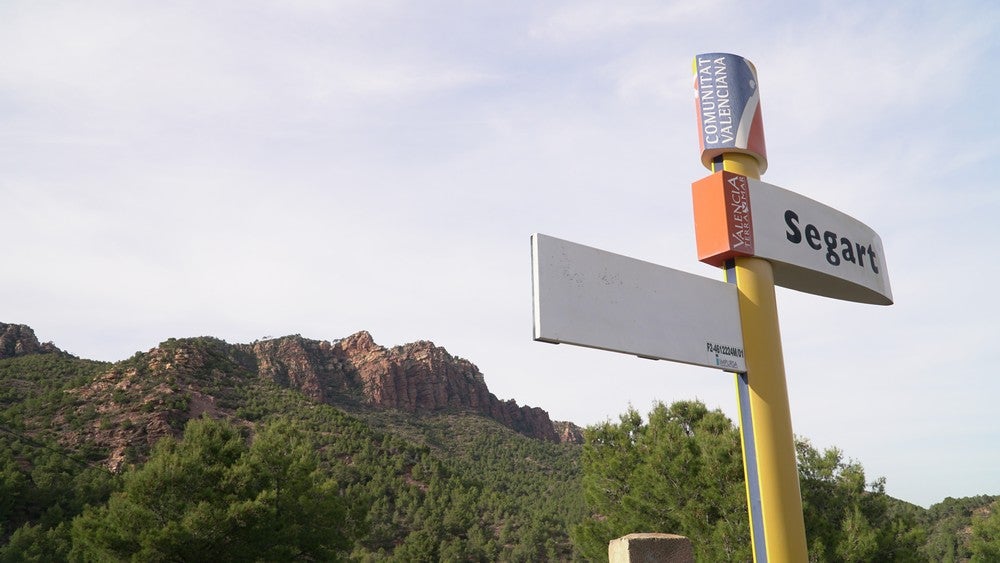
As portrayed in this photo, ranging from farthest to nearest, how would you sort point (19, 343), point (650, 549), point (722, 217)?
1. point (19, 343)
2. point (722, 217)
3. point (650, 549)

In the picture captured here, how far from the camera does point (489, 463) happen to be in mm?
71750

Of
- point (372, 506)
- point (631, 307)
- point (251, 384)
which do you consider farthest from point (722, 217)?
point (251, 384)

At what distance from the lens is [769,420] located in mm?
8711

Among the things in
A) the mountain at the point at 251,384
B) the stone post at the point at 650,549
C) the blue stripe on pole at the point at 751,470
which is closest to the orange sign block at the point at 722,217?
the blue stripe on pole at the point at 751,470

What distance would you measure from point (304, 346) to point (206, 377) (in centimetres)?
5178

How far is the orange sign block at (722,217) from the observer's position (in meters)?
9.10

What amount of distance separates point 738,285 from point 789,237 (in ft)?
3.63

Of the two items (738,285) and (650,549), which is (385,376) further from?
(650,549)

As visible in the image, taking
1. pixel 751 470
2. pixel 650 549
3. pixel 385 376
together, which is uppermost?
pixel 385 376

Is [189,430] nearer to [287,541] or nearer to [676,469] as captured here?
[287,541]

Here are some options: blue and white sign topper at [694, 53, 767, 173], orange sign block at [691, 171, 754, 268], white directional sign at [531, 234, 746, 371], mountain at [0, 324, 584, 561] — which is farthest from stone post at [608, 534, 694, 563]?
mountain at [0, 324, 584, 561]

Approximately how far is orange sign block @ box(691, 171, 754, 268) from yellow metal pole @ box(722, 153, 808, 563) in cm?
32

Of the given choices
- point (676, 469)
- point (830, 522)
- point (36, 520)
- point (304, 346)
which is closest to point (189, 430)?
point (36, 520)

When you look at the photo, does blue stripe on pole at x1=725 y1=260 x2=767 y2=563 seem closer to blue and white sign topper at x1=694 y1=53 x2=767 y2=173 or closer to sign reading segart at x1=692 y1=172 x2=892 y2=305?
sign reading segart at x1=692 y1=172 x2=892 y2=305
